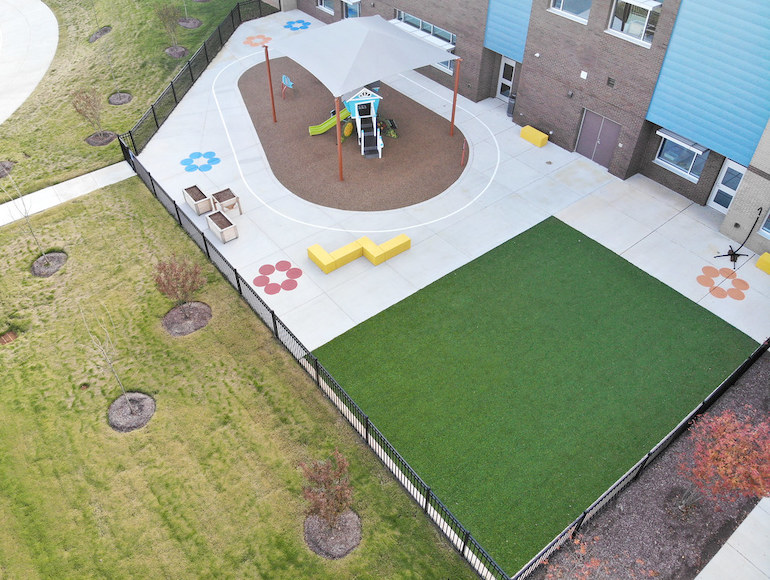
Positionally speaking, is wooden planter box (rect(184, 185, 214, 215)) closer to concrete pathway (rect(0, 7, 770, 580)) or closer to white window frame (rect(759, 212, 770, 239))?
concrete pathway (rect(0, 7, 770, 580))

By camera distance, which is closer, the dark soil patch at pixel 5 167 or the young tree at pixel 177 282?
the young tree at pixel 177 282

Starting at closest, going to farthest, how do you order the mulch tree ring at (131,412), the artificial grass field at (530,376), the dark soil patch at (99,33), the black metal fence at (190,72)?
the artificial grass field at (530,376) < the mulch tree ring at (131,412) < the black metal fence at (190,72) < the dark soil patch at (99,33)

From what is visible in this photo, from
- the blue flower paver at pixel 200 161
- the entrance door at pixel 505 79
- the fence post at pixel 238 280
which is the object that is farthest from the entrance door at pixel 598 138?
the fence post at pixel 238 280

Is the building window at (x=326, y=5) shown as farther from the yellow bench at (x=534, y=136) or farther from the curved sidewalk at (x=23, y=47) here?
the yellow bench at (x=534, y=136)

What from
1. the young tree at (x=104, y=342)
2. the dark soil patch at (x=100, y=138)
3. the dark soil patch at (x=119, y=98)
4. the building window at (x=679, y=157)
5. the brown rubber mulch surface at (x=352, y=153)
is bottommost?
the young tree at (x=104, y=342)

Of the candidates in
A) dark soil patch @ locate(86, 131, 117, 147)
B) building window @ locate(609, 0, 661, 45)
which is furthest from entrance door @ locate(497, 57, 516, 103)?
dark soil patch @ locate(86, 131, 117, 147)

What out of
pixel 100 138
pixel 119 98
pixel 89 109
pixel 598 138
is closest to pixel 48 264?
pixel 100 138

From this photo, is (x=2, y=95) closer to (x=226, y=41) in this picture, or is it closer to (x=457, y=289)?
(x=226, y=41)
